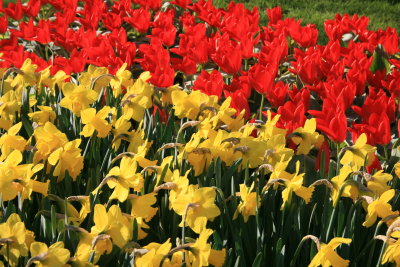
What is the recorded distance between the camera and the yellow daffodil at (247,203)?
1.72 m

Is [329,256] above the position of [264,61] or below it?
below

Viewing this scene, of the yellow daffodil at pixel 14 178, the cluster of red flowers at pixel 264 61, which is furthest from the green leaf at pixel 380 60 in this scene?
the yellow daffodil at pixel 14 178

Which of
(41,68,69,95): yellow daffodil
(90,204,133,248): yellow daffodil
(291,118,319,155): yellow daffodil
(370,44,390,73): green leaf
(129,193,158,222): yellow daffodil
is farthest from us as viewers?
(370,44,390,73): green leaf

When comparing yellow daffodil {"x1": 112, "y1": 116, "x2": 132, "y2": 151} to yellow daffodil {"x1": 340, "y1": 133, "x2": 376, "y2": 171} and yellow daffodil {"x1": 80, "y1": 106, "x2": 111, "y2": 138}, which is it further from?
yellow daffodil {"x1": 340, "y1": 133, "x2": 376, "y2": 171}

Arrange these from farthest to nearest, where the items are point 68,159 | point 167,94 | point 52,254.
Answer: point 167,94 → point 68,159 → point 52,254

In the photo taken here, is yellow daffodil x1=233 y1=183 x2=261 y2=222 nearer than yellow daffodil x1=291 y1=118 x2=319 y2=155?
Yes

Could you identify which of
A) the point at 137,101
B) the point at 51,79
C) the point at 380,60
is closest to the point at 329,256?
the point at 137,101

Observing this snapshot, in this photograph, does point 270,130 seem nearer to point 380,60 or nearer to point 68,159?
point 68,159

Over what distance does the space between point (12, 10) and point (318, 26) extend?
98.1 inches

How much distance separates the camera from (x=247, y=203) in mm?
1734

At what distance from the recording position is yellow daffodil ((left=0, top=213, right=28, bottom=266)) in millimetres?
1417

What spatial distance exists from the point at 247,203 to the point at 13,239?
595 millimetres

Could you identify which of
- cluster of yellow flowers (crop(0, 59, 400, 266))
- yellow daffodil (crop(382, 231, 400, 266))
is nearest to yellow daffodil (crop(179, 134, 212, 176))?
cluster of yellow flowers (crop(0, 59, 400, 266))

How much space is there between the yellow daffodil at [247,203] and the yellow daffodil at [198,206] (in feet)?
0.61
